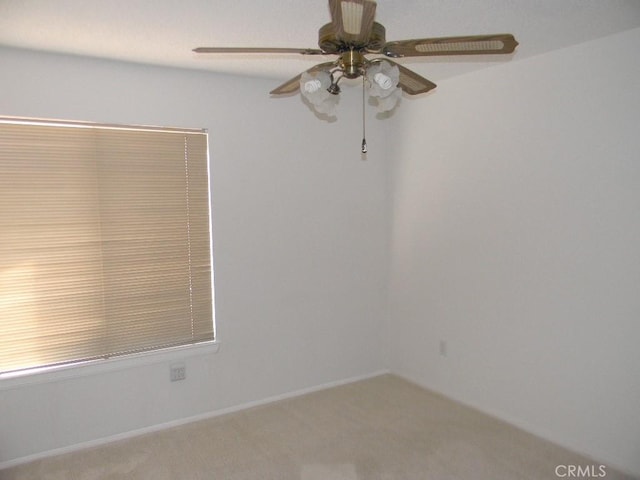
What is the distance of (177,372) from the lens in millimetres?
3367

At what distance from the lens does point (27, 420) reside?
290 centimetres

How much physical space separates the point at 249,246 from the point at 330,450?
1.55 m

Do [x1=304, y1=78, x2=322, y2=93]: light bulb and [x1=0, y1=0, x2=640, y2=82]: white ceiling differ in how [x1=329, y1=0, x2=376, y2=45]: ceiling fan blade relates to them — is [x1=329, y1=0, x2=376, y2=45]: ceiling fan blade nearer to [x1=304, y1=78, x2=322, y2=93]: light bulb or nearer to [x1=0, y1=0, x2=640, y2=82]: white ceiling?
[x1=304, y1=78, x2=322, y2=93]: light bulb

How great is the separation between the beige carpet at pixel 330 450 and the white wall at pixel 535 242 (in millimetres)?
323

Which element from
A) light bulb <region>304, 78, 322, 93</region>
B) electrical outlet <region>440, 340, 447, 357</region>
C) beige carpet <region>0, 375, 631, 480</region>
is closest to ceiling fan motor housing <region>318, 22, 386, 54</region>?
light bulb <region>304, 78, 322, 93</region>

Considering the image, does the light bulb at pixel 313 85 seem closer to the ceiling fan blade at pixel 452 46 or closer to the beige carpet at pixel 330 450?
the ceiling fan blade at pixel 452 46

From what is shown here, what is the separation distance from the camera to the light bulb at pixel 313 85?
1725 mm

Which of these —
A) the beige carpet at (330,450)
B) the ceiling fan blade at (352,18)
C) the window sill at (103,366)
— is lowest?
the beige carpet at (330,450)

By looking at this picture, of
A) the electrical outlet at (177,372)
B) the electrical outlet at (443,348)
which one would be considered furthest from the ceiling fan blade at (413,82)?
the electrical outlet at (177,372)

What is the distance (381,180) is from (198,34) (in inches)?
86.6

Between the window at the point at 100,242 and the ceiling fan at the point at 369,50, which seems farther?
the window at the point at 100,242

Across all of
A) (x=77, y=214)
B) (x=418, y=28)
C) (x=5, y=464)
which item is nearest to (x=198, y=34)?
(x=418, y=28)

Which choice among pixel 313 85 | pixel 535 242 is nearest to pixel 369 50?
pixel 313 85

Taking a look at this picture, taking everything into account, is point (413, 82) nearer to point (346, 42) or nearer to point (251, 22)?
point (346, 42)
